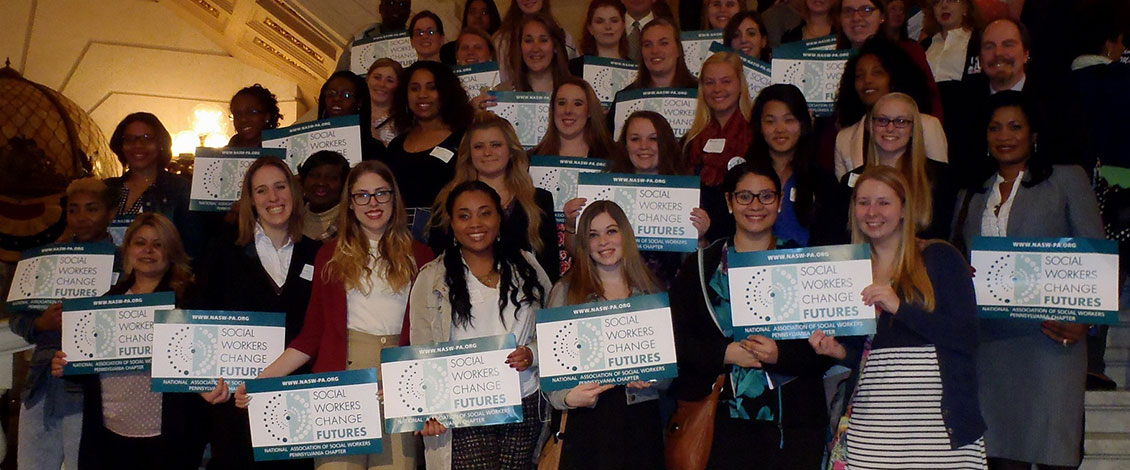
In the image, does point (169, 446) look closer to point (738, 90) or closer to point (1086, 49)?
point (738, 90)

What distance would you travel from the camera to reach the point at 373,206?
213 inches

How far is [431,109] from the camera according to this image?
694 cm

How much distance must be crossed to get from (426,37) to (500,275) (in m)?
3.25

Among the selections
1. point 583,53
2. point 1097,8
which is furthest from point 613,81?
point 1097,8

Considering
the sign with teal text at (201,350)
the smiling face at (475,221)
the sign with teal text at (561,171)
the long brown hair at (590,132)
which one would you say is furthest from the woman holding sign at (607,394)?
the long brown hair at (590,132)

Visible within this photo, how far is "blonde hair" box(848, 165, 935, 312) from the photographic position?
15.2 feet

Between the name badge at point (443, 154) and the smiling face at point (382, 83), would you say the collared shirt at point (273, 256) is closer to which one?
the name badge at point (443, 154)

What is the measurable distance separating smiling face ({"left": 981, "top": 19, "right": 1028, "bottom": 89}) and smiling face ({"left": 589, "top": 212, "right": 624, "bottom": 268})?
101 inches

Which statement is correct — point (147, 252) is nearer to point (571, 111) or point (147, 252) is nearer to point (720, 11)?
point (571, 111)

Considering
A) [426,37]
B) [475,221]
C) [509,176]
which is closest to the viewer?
[475,221]

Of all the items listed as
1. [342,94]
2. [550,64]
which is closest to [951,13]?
[550,64]

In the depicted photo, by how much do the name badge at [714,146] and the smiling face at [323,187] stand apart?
6.17ft

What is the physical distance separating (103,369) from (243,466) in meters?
0.77

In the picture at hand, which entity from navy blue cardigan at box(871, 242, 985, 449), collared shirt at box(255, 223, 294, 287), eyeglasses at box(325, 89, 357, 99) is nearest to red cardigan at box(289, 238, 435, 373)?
collared shirt at box(255, 223, 294, 287)
